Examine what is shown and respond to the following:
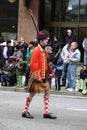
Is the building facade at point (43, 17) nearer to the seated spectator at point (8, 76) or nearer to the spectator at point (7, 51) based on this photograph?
the spectator at point (7, 51)

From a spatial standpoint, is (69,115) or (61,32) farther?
(61,32)

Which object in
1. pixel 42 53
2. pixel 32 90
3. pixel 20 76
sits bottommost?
pixel 20 76

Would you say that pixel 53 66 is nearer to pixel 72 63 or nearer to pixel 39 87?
pixel 72 63

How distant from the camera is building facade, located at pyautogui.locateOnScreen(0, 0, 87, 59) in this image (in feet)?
77.8

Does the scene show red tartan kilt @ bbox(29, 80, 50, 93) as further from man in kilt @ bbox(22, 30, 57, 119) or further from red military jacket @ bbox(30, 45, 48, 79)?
red military jacket @ bbox(30, 45, 48, 79)

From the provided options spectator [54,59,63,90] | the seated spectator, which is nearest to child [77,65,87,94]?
spectator [54,59,63,90]

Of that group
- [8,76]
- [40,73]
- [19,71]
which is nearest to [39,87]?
[40,73]

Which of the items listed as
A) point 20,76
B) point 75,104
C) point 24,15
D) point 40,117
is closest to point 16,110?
point 40,117

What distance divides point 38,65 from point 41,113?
4.53 feet

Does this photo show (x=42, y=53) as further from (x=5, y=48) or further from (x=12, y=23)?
(x=12, y=23)

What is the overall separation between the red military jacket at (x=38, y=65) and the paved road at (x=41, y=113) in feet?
3.07

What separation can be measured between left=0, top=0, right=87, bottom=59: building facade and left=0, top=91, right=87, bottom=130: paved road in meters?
8.50

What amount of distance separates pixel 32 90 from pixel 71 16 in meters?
14.1

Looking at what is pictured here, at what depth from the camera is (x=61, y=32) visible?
81.0 feet
